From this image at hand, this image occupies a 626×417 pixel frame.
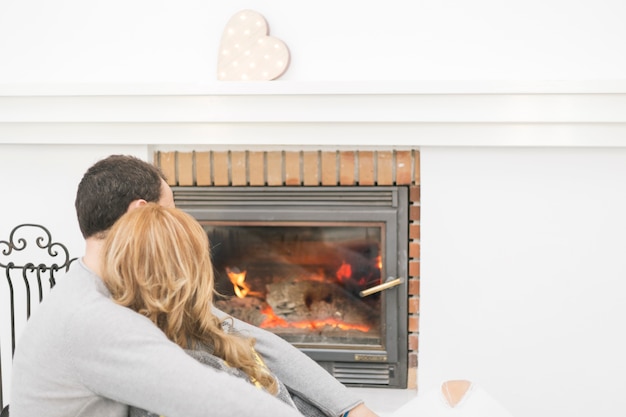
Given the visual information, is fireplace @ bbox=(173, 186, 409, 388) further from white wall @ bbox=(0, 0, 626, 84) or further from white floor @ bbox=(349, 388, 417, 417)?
white wall @ bbox=(0, 0, 626, 84)

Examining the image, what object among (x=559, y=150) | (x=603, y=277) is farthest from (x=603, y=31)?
(x=603, y=277)

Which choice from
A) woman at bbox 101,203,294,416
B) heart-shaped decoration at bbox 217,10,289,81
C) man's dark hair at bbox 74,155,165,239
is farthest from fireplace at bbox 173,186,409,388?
woman at bbox 101,203,294,416

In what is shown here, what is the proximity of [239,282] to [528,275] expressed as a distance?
0.96m

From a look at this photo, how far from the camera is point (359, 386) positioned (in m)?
2.55

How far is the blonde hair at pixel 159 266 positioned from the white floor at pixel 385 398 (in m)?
1.26

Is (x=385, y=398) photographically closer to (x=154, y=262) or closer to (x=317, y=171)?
(x=317, y=171)

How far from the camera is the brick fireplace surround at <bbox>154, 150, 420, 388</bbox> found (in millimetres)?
2439

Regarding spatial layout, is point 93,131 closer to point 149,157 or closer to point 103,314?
point 149,157

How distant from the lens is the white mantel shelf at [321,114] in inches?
87.4

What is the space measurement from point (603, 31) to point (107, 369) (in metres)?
1.80

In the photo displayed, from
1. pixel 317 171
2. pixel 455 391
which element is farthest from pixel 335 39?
pixel 455 391

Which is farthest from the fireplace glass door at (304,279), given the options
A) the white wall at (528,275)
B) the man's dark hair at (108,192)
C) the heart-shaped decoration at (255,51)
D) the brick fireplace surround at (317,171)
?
the man's dark hair at (108,192)

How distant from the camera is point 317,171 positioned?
2465 mm

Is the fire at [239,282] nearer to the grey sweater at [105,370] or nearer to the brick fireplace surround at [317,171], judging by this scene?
the brick fireplace surround at [317,171]
